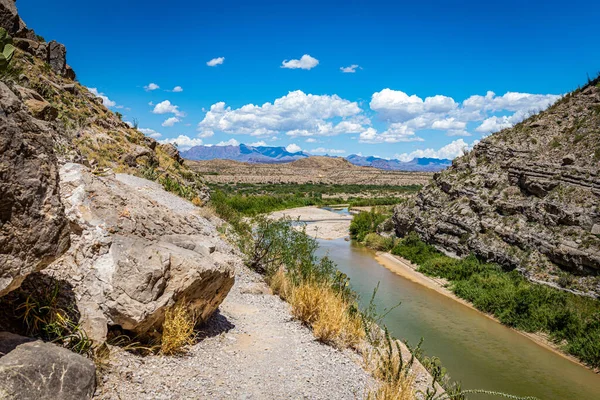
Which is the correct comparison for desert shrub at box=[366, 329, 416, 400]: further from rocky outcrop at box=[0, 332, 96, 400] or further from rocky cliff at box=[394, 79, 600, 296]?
rocky cliff at box=[394, 79, 600, 296]

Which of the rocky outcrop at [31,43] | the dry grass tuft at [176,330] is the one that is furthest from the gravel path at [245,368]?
the rocky outcrop at [31,43]

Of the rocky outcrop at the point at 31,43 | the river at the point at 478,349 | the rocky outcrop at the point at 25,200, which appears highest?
the rocky outcrop at the point at 31,43

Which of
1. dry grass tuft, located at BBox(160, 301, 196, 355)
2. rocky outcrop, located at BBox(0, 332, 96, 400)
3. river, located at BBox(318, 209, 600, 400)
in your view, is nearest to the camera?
rocky outcrop, located at BBox(0, 332, 96, 400)

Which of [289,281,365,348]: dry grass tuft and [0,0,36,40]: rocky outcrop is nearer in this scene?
[289,281,365,348]: dry grass tuft

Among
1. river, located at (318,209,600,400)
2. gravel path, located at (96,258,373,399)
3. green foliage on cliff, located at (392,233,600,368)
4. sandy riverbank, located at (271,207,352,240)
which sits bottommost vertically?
river, located at (318,209,600,400)

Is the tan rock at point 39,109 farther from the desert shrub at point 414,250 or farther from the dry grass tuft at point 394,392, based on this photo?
the desert shrub at point 414,250

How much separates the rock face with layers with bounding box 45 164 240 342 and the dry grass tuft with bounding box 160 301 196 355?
4.9 inches

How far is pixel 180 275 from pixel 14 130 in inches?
120

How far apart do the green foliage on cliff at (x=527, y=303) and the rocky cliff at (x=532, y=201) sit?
101cm

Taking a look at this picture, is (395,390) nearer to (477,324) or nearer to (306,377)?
(306,377)

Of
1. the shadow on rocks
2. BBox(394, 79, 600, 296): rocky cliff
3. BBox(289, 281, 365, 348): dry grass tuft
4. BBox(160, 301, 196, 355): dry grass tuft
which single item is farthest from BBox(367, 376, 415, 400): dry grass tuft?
BBox(394, 79, 600, 296): rocky cliff

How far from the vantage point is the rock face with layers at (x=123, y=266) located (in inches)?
220

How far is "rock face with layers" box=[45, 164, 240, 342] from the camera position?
220 inches

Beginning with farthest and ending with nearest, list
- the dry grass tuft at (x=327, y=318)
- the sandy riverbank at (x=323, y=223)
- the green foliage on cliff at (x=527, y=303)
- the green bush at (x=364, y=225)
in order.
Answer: the sandy riverbank at (x=323, y=223) → the green bush at (x=364, y=225) → the green foliage on cliff at (x=527, y=303) → the dry grass tuft at (x=327, y=318)
